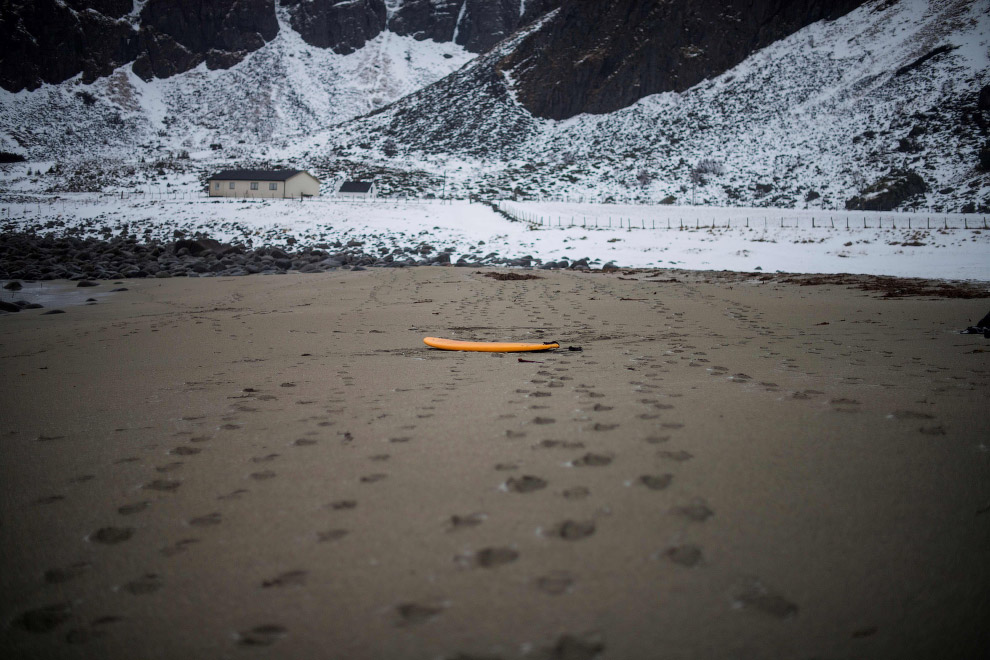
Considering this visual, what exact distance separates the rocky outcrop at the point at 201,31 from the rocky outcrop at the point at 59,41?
523 cm

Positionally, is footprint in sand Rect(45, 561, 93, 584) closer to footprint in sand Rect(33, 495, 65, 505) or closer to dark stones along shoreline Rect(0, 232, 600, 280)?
footprint in sand Rect(33, 495, 65, 505)

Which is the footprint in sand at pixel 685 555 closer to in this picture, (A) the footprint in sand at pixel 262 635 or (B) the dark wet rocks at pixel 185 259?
(A) the footprint in sand at pixel 262 635

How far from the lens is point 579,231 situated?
983 inches

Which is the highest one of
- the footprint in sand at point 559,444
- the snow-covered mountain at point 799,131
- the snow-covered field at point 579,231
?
the snow-covered mountain at point 799,131

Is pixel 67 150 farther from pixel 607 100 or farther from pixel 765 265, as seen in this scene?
pixel 765 265

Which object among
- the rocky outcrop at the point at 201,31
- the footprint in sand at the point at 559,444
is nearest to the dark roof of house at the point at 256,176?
the footprint in sand at the point at 559,444

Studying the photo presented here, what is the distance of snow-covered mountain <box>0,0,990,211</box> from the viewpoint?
4904cm

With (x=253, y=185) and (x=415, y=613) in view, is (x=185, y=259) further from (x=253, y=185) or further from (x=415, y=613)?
(x=253, y=185)

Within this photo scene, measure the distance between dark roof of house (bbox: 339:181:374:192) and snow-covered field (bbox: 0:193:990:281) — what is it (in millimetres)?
13209

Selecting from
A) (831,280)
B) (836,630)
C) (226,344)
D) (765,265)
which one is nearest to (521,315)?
(226,344)

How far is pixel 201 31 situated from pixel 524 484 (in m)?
171

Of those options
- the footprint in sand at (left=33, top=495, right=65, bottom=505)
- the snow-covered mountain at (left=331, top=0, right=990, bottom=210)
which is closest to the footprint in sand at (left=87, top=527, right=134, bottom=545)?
the footprint in sand at (left=33, top=495, right=65, bottom=505)

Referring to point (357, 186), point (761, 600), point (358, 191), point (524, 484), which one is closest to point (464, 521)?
point (524, 484)

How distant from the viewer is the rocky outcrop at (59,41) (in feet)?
401
